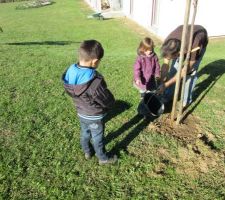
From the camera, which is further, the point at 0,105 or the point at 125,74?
the point at 125,74

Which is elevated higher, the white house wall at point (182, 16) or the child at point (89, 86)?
the child at point (89, 86)

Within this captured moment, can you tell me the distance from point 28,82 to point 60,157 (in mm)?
3323

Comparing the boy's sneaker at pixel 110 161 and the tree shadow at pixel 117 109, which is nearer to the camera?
the boy's sneaker at pixel 110 161

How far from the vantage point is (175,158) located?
4926 millimetres

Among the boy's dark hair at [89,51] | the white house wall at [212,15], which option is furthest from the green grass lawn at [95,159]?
the white house wall at [212,15]

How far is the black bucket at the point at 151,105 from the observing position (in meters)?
5.64

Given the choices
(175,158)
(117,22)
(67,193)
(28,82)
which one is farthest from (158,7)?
(67,193)

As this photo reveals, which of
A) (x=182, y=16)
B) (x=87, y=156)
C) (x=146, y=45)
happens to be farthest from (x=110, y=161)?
(x=182, y=16)

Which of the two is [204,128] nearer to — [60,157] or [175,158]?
[175,158]

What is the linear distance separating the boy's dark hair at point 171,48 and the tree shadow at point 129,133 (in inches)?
52.0

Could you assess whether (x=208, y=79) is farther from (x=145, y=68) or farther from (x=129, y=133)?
(x=129, y=133)

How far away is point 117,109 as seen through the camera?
6398mm

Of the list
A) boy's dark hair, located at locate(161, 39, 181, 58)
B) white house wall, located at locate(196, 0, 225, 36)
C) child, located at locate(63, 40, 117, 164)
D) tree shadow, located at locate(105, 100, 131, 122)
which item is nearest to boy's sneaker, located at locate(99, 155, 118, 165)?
child, located at locate(63, 40, 117, 164)

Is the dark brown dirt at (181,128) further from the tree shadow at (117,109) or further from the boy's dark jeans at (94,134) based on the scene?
the boy's dark jeans at (94,134)
